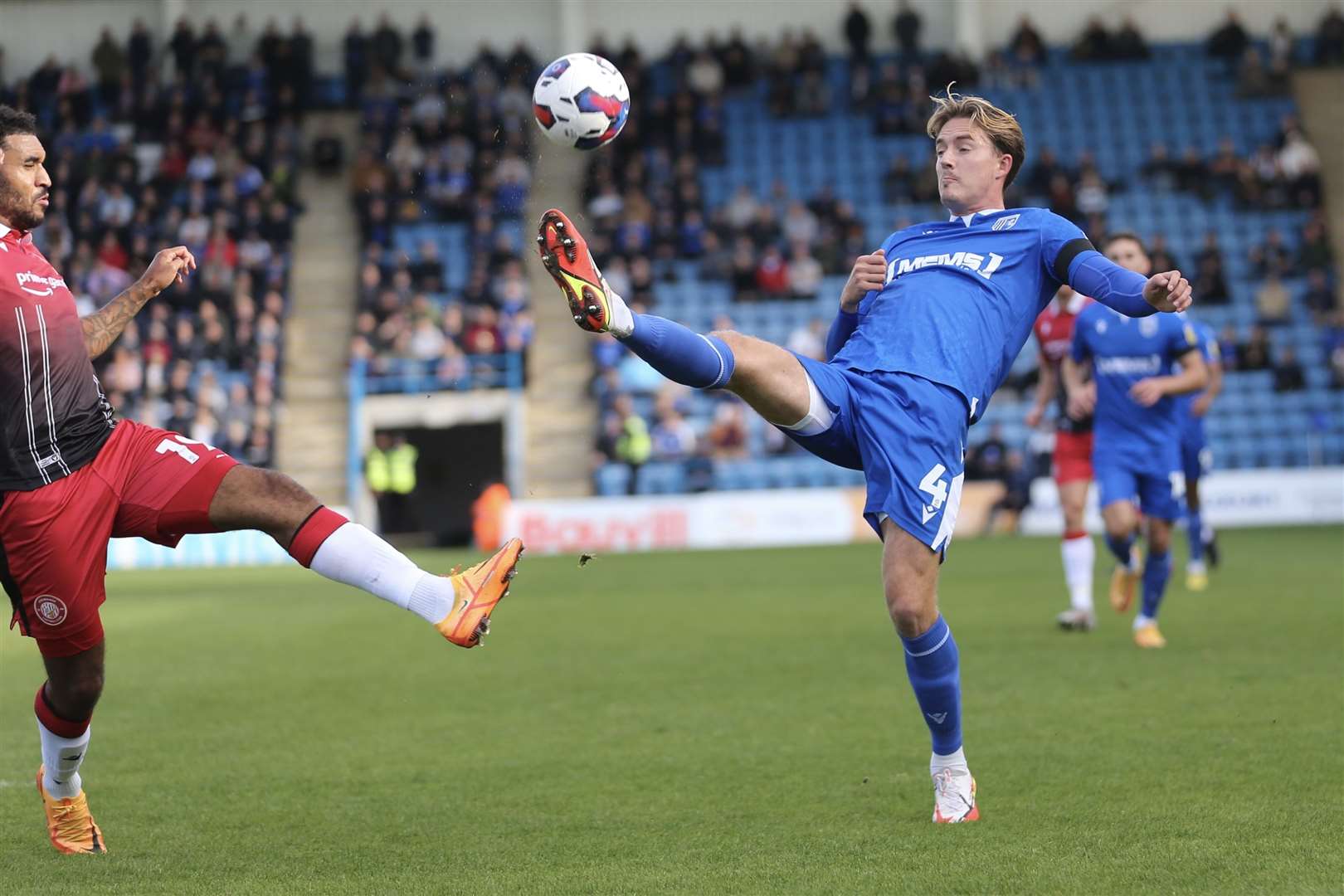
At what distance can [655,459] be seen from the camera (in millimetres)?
24047

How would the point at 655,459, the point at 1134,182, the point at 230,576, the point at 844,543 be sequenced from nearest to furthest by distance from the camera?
the point at 230,576, the point at 844,543, the point at 655,459, the point at 1134,182

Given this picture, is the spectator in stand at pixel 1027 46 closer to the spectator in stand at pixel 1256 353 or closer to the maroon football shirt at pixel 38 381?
the spectator in stand at pixel 1256 353

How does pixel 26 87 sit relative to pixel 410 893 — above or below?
above

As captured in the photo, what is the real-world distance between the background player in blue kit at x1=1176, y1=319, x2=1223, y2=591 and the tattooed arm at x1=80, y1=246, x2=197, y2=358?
22.1 feet

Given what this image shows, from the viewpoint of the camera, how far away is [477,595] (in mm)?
4641

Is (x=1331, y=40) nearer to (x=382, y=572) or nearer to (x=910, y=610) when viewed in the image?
(x=910, y=610)

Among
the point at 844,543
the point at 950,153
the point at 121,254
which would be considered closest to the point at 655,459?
the point at 844,543

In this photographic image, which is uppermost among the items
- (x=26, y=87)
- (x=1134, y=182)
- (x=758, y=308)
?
(x=26, y=87)

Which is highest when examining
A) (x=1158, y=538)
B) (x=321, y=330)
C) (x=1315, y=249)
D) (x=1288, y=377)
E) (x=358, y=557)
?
(x=358, y=557)

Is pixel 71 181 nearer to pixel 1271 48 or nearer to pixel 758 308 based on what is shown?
pixel 758 308

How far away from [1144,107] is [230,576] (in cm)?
1939

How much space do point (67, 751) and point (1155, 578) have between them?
6.90 m

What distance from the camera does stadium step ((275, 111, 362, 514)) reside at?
2531cm

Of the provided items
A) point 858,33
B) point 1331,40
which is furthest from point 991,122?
point 1331,40
